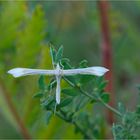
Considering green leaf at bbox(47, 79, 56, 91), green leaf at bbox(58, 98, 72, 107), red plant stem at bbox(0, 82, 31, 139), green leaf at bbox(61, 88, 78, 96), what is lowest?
red plant stem at bbox(0, 82, 31, 139)

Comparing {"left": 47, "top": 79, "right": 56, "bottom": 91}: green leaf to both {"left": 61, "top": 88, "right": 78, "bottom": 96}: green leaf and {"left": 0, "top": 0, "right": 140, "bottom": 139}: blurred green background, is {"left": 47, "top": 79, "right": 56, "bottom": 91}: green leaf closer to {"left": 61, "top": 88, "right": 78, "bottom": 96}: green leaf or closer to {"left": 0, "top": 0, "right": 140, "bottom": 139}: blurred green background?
{"left": 61, "top": 88, "right": 78, "bottom": 96}: green leaf

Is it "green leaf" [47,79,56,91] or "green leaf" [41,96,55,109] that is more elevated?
"green leaf" [47,79,56,91]

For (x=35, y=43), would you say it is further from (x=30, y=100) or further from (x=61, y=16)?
(x=61, y=16)

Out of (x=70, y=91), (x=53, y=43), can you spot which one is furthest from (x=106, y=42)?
(x=70, y=91)

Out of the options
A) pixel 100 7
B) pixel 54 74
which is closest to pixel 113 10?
pixel 100 7

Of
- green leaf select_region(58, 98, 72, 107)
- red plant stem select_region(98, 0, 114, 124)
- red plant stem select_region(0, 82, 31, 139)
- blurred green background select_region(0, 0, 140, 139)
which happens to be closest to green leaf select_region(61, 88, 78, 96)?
green leaf select_region(58, 98, 72, 107)

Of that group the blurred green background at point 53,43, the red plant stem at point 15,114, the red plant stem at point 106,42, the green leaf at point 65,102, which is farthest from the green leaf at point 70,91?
the red plant stem at point 106,42

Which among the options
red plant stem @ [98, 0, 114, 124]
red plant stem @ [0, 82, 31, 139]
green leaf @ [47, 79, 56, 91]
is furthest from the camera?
red plant stem @ [98, 0, 114, 124]

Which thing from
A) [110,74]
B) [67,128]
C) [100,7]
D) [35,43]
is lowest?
[67,128]

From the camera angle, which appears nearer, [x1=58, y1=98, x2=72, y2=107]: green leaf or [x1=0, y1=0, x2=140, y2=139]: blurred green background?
[x1=58, y1=98, x2=72, y2=107]: green leaf

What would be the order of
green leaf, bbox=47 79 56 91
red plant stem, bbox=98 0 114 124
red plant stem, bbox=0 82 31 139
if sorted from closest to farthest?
green leaf, bbox=47 79 56 91 → red plant stem, bbox=0 82 31 139 → red plant stem, bbox=98 0 114 124
